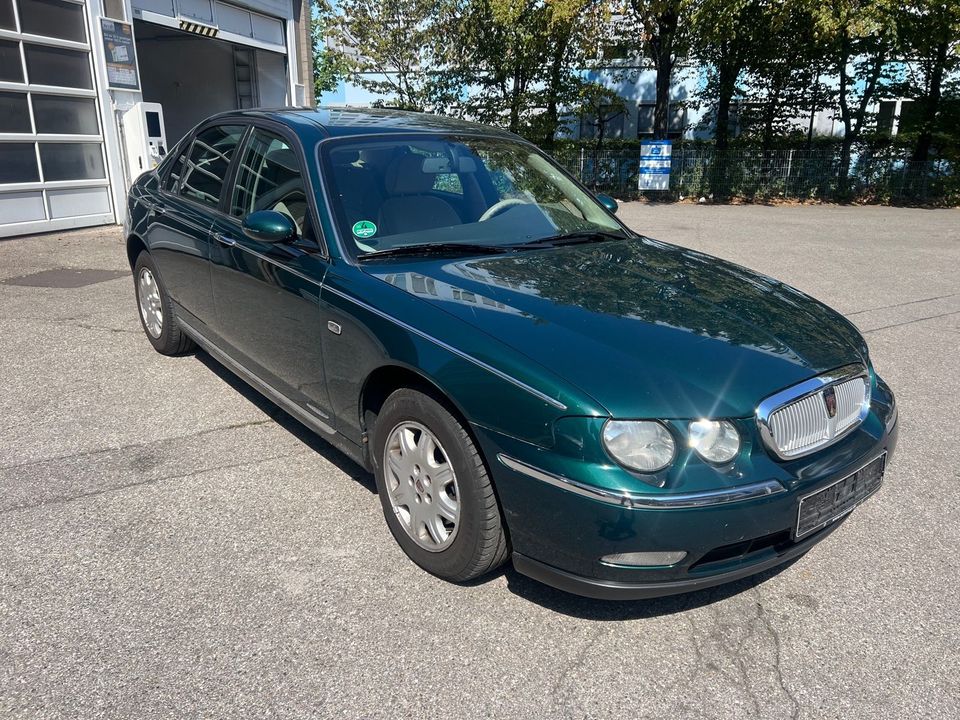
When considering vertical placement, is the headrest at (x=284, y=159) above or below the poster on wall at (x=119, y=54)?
below

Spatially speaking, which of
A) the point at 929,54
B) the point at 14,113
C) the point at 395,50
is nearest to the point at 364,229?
the point at 14,113

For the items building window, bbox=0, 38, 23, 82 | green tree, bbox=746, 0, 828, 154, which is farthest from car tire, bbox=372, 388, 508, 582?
green tree, bbox=746, 0, 828, 154

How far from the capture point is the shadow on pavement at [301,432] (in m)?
3.70

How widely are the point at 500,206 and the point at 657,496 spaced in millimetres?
2028

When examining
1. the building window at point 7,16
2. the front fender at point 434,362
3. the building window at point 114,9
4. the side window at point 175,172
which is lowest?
the front fender at point 434,362

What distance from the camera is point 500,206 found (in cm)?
383

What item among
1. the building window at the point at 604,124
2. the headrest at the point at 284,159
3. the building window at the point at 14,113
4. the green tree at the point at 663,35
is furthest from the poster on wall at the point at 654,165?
the headrest at the point at 284,159

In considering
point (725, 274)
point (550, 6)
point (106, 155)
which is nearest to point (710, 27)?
point (550, 6)

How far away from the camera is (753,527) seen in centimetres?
236

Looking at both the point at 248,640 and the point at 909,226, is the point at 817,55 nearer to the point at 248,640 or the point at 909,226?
the point at 909,226

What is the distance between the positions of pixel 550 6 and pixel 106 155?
40.4 ft

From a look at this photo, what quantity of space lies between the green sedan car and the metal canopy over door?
8.25m

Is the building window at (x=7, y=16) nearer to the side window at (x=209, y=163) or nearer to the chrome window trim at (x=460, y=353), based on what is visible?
the side window at (x=209, y=163)

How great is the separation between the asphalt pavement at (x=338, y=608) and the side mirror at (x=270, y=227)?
117 centimetres
